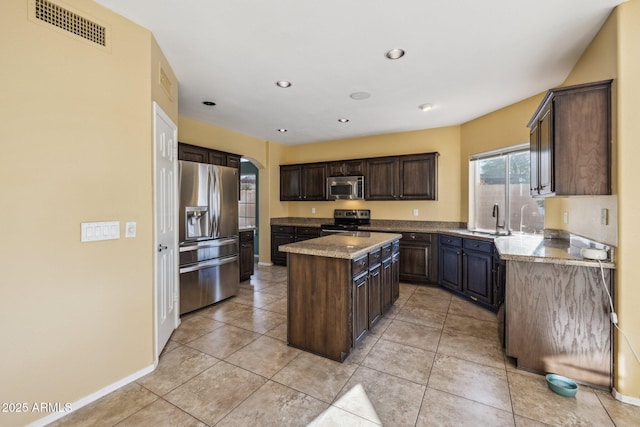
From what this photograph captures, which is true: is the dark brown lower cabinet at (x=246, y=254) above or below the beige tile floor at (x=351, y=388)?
above

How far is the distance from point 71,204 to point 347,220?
4525 mm

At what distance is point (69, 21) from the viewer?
5.87 ft

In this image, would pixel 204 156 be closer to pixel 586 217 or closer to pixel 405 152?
pixel 405 152

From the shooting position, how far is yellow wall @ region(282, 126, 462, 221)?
4.84 metres

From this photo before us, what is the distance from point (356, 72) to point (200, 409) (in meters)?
3.14

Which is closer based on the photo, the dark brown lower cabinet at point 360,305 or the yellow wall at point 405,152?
the dark brown lower cabinet at point 360,305

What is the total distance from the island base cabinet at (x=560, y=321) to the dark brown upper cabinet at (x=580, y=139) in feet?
2.06

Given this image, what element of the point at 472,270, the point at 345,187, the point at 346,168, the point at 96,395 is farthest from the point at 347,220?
the point at 96,395

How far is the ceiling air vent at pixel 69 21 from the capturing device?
65.9 inches

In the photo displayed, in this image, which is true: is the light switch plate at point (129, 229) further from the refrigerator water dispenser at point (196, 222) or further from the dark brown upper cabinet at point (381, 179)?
the dark brown upper cabinet at point (381, 179)

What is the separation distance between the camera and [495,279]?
3.36 meters

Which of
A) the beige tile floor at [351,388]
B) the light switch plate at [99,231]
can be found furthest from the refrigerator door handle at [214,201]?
the light switch plate at [99,231]

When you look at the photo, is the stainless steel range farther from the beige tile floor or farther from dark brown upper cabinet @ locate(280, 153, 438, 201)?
the beige tile floor

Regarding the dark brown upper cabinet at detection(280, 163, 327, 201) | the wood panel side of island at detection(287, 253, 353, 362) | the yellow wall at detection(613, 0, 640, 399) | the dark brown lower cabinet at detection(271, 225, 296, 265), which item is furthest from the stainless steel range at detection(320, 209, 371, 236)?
the yellow wall at detection(613, 0, 640, 399)
